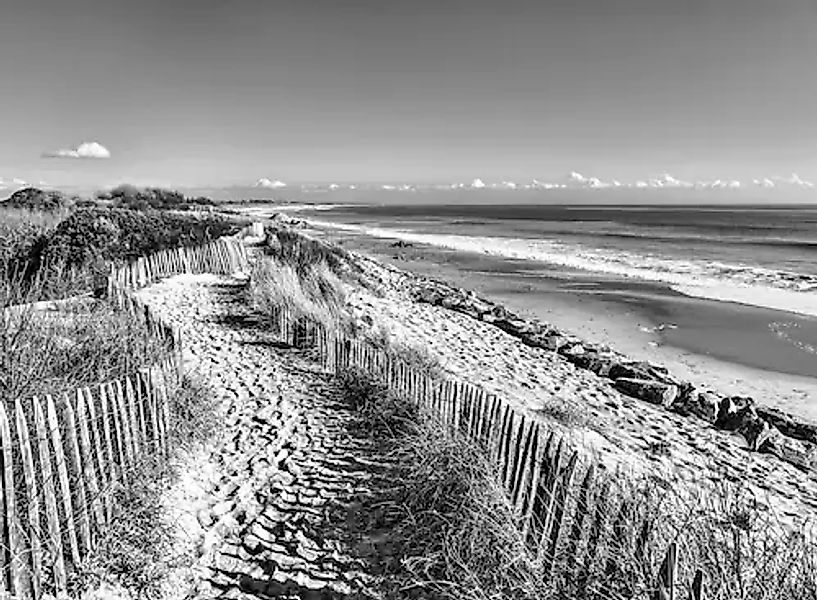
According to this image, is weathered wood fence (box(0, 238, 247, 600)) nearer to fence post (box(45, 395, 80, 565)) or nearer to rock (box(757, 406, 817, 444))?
fence post (box(45, 395, 80, 565))

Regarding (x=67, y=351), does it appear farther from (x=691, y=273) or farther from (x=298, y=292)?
(x=691, y=273)

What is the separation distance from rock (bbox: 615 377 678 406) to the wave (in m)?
10.5

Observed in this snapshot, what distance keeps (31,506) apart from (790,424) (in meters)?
9.57

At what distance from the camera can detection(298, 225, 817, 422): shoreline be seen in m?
10.9

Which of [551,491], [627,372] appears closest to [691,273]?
[627,372]

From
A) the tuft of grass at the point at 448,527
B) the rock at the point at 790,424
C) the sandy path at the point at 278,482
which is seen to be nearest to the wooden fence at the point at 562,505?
the tuft of grass at the point at 448,527

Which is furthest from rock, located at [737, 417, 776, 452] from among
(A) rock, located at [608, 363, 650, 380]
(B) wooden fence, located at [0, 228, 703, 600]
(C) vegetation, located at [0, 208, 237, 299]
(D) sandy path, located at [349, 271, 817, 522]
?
(C) vegetation, located at [0, 208, 237, 299]

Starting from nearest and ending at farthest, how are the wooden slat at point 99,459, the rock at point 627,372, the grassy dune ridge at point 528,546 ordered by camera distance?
the grassy dune ridge at point 528,546
the wooden slat at point 99,459
the rock at point 627,372

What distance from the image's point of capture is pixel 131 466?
4672mm

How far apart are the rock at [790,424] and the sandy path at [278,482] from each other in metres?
6.40

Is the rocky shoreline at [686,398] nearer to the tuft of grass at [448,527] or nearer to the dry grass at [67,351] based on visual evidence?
the tuft of grass at [448,527]

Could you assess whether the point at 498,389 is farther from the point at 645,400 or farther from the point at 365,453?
the point at 365,453

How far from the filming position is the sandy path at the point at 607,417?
7.01m

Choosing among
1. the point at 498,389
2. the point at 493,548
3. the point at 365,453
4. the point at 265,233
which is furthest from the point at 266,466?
the point at 265,233
